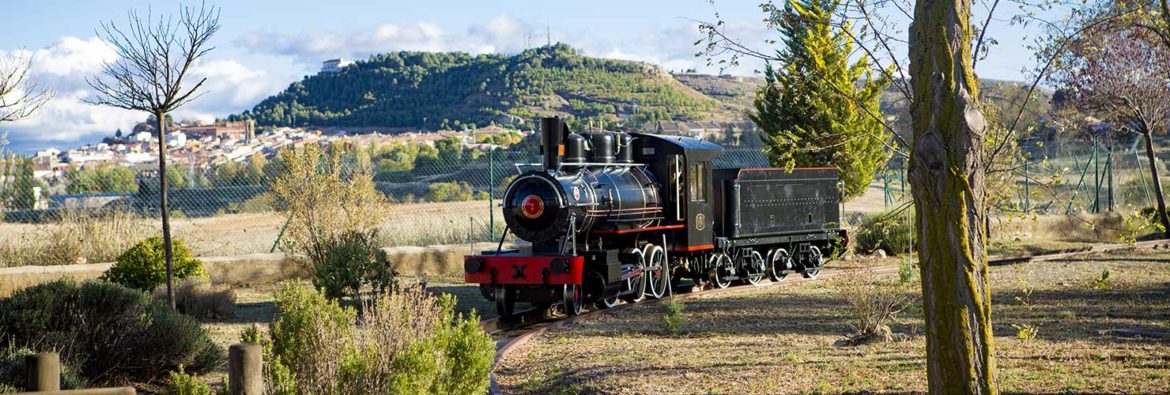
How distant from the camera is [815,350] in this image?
10.8 m

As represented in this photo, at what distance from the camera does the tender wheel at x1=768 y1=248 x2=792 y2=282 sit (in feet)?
66.0

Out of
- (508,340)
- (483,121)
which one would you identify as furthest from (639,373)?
(483,121)

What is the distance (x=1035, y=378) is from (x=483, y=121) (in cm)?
7975

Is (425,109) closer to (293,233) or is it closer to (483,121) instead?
(483,121)

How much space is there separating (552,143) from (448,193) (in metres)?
26.6

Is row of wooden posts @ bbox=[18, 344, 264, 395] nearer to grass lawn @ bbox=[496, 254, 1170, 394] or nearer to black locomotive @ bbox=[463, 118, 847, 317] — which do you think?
grass lawn @ bbox=[496, 254, 1170, 394]

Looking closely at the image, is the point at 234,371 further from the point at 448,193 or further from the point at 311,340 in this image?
the point at 448,193

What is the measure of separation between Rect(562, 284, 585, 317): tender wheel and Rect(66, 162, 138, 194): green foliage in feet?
56.7

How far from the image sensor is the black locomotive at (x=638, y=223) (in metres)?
15.4

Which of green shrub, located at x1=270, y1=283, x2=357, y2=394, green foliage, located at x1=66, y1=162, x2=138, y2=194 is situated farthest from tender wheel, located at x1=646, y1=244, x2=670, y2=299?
green foliage, located at x1=66, y1=162, x2=138, y2=194

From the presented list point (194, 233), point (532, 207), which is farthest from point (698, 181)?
point (194, 233)

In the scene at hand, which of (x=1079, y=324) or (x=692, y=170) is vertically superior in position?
(x=692, y=170)

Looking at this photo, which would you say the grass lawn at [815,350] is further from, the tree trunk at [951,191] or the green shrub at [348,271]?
the green shrub at [348,271]

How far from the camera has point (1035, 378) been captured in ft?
28.6
